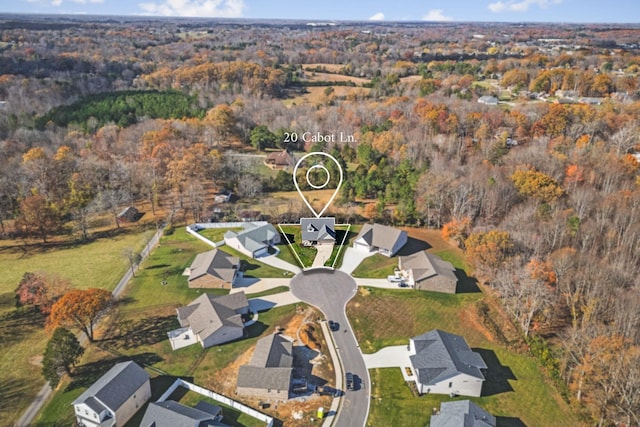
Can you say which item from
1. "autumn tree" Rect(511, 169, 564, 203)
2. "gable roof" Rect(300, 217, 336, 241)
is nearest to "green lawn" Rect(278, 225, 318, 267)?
"gable roof" Rect(300, 217, 336, 241)

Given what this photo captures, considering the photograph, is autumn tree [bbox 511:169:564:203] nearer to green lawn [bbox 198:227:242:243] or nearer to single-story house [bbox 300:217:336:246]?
single-story house [bbox 300:217:336:246]

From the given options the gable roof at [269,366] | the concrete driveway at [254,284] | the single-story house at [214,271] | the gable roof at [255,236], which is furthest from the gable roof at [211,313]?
the gable roof at [255,236]

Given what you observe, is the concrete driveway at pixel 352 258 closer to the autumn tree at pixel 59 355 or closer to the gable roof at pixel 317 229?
the gable roof at pixel 317 229

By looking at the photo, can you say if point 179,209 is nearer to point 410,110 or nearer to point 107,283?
point 107,283

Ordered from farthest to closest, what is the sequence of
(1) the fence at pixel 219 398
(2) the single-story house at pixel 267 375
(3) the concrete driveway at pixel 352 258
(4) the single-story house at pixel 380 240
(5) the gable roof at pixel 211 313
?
(4) the single-story house at pixel 380 240, (3) the concrete driveway at pixel 352 258, (5) the gable roof at pixel 211 313, (2) the single-story house at pixel 267 375, (1) the fence at pixel 219 398

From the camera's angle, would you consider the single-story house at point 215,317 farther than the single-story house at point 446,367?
Yes

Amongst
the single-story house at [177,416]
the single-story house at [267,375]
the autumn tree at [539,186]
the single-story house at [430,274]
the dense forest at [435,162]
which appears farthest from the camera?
the autumn tree at [539,186]

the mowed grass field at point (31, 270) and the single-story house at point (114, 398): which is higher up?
the single-story house at point (114, 398)
